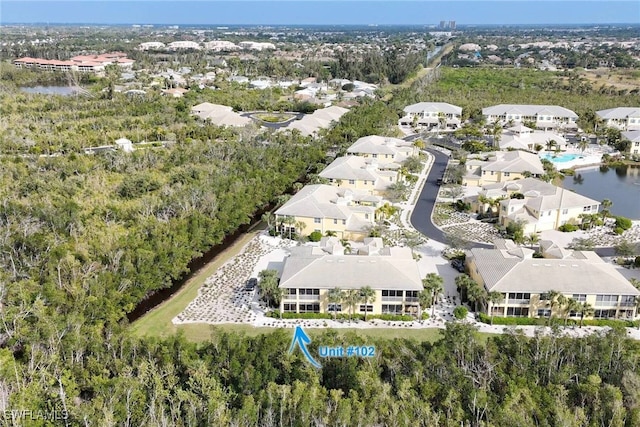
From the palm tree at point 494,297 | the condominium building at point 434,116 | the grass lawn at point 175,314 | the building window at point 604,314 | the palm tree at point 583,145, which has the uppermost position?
the condominium building at point 434,116

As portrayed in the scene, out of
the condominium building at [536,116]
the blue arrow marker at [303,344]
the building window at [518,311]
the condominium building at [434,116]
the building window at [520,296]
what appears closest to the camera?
the blue arrow marker at [303,344]

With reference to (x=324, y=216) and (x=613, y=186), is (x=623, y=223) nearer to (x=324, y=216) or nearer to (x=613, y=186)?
(x=613, y=186)

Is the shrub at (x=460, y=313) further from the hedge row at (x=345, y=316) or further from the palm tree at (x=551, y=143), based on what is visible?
the palm tree at (x=551, y=143)

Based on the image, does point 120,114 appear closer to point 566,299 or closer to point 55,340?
point 55,340

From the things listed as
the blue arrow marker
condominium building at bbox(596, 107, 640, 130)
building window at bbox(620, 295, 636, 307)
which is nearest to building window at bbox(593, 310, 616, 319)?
building window at bbox(620, 295, 636, 307)

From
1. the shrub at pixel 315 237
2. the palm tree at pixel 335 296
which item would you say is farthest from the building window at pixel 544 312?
the shrub at pixel 315 237

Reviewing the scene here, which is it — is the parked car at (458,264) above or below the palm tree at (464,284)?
below

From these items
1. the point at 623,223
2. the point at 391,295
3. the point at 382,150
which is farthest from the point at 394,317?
the point at 382,150
